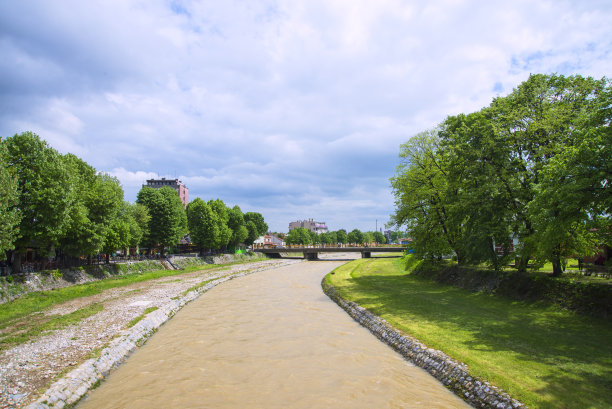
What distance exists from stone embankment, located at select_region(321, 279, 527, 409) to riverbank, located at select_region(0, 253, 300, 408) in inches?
555

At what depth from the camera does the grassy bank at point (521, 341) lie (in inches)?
417

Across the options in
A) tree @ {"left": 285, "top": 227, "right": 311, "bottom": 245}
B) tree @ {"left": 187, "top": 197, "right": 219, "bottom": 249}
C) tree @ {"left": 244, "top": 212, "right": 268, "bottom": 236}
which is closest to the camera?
tree @ {"left": 187, "top": 197, "right": 219, "bottom": 249}

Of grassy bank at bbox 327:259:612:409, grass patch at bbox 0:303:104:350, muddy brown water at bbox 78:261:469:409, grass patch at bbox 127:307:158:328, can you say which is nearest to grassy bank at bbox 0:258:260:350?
grass patch at bbox 0:303:104:350

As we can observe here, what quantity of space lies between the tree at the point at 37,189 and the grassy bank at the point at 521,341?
3198 centimetres

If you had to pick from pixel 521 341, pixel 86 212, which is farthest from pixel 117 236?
pixel 521 341

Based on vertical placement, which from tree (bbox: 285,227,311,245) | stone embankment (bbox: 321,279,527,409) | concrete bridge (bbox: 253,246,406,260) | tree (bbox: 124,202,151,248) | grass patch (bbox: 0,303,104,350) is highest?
tree (bbox: 124,202,151,248)

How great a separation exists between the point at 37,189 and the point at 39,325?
19.5m

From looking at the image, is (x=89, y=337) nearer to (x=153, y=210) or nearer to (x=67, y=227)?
(x=67, y=227)

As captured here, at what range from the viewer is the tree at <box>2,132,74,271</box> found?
1329 inches

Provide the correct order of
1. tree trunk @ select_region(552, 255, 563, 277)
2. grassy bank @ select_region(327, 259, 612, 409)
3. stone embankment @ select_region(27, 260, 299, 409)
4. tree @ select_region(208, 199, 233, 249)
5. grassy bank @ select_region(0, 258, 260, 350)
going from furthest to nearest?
1. tree @ select_region(208, 199, 233, 249)
2. tree trunk @ select_region(552, 255, 563, 277)
3. grassy bank @ select_region(0, 258, 260, 350)
4. stone embankment @ select_region(27, 260, 299, 409)
5. grassy bank @ select_region(327, 259, 612, 409)

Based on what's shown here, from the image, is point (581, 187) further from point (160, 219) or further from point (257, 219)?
A: point (257, 219)

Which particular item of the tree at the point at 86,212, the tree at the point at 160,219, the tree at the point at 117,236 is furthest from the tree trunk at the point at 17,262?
Answer: the tree at the point at 160,219

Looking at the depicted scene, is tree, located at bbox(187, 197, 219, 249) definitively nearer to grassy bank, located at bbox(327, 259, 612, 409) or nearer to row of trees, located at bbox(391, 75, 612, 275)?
row of trees, located at bbox(391, 75, 612, 275)

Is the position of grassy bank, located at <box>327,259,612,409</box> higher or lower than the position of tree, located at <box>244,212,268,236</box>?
lower
